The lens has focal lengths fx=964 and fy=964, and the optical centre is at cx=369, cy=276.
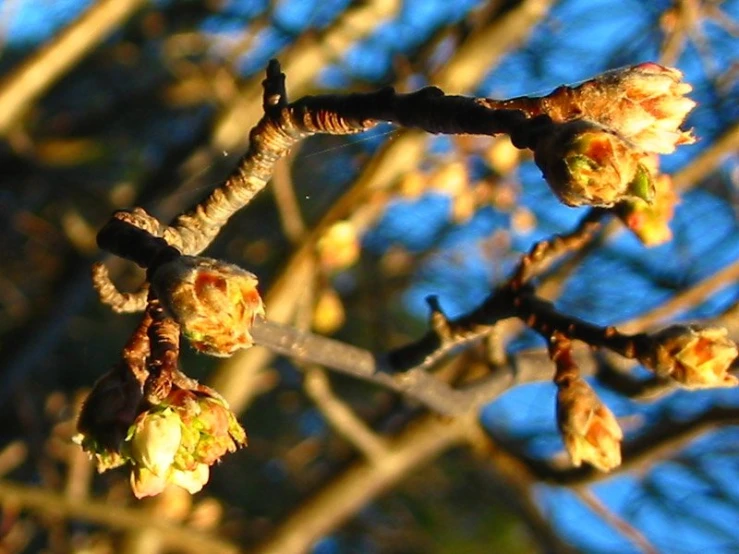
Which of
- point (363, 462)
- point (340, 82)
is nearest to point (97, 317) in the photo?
point (340, 82)

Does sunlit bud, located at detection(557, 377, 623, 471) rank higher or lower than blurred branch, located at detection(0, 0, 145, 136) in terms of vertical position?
lower

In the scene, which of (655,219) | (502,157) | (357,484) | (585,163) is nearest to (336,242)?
(357,484)

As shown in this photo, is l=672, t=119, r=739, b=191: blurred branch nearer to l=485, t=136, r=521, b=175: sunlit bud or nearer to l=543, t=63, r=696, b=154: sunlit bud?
l=485, t=136, r=521, b=175: sunlit bud

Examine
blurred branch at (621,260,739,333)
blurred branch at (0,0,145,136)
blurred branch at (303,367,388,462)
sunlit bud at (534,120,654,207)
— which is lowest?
sunlit bud at (534,120,654,207)

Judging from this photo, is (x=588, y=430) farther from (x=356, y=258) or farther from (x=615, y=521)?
(x=356, y=258)

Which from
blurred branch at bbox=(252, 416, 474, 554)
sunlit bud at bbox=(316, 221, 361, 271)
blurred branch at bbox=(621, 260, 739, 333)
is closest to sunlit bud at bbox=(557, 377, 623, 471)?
blurred branch at bbox=(621, 260, 739, 333)
